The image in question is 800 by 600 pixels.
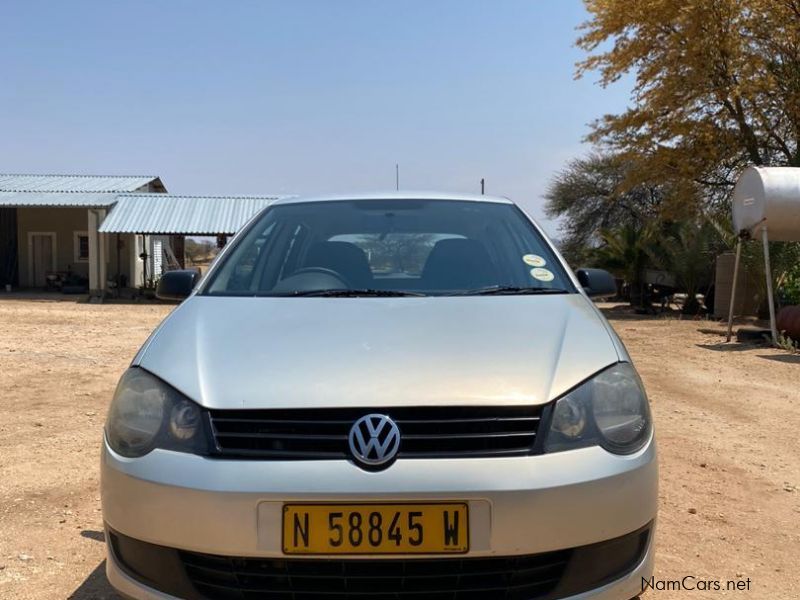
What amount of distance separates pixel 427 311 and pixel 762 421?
4.50 m

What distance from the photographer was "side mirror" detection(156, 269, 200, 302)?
3.27m

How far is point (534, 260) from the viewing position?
10.6 ft

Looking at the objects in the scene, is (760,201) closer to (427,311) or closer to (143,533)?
(427,311)

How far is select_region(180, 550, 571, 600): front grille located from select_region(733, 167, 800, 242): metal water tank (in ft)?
34.4

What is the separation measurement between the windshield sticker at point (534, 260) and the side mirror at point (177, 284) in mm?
1514

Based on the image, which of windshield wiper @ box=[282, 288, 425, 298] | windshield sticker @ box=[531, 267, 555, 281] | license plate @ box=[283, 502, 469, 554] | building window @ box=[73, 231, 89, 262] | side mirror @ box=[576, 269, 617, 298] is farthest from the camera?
building window @ box=[73, 231, 89, 262]

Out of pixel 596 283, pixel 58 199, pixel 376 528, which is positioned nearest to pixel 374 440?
pixel 376 528

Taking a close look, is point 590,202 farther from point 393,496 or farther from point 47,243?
point 393,496

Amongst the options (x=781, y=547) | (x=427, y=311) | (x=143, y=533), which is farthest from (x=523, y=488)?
(x=781, y=547)

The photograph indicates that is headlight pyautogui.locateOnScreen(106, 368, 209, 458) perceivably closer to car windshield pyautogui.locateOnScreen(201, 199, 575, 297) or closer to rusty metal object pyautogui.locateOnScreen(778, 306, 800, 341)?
car windshield pyautogui.locateOnScreen(201, 199, 575, 297)

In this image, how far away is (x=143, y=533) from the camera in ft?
6.48

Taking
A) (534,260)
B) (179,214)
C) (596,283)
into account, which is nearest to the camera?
(534,260)

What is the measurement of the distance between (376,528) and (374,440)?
22 centimetres

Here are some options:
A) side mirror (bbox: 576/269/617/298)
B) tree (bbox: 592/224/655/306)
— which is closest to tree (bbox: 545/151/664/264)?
tree (bbox: 592/224/655/306)
